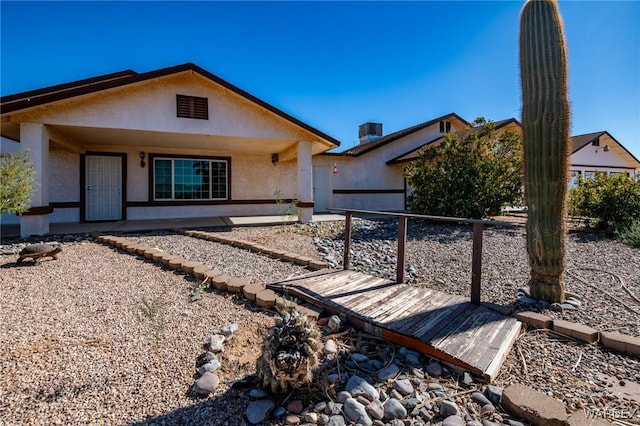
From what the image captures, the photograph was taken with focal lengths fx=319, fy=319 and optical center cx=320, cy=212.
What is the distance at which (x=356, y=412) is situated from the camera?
1925 millimetres

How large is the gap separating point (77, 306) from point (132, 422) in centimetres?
220

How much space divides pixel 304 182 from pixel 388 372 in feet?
24.4

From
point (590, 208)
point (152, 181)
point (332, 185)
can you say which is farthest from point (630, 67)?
point (152, 181)

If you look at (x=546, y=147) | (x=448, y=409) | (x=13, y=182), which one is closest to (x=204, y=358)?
(x=448, y=409)

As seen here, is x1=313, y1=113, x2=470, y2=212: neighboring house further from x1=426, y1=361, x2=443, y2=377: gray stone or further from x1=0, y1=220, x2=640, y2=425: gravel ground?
x1=426, y1=361, x2=443, y2=377: gray stone

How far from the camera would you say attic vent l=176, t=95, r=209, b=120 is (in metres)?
8.24

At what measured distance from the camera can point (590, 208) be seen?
27.0 feet

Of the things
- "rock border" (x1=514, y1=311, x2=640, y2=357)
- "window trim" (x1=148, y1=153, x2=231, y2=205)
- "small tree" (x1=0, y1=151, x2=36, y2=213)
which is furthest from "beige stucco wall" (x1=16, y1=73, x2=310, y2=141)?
"rock border" (x1=514, y1=311, x2=640, y2=357)

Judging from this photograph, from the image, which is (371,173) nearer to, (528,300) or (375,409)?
(528,300)

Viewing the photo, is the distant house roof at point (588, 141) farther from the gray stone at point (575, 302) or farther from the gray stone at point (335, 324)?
the gray stone at point (335, 324)

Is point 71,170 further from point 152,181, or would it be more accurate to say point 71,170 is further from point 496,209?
point 496,209

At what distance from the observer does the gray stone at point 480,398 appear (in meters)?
2.04

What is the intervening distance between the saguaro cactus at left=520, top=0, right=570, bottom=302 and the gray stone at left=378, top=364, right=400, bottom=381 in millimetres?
2271

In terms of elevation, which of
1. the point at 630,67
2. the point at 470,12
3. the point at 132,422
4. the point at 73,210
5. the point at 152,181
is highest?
the point at 470,12
